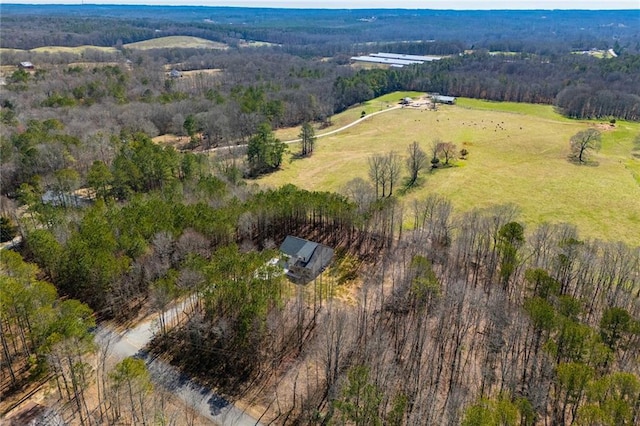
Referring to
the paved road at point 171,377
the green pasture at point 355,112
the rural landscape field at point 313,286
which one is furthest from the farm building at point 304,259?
the green pasture at point 355,112

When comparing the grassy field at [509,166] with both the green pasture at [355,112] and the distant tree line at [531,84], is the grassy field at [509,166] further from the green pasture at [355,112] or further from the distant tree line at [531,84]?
the distant tree line at [531,84]

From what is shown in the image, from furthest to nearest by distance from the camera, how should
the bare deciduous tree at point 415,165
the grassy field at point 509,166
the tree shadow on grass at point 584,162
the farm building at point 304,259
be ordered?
the tree shadow on grass at point 584,162 → the bare deciduous tree at point 415,165 → the grassy field at point 509,166 → the farm building at point 304,259

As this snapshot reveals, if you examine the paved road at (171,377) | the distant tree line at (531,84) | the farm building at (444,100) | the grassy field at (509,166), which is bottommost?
the paved road at (171,377)

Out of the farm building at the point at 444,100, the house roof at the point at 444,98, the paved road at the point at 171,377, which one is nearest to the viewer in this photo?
the paved road at the point at 171,377

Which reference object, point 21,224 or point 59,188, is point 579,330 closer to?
point 21,224

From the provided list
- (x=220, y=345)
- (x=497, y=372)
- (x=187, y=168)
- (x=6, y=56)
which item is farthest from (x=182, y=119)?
(x=6, y=56)

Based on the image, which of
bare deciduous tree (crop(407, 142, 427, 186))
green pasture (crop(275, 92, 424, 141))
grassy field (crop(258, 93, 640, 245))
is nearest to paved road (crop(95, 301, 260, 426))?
grassy field (crop(258, 93, 640, 245))

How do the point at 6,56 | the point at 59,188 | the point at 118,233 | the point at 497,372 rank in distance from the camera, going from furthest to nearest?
the point at 6,56
the point at 59,188
the point at 118,233
the point at 497,372

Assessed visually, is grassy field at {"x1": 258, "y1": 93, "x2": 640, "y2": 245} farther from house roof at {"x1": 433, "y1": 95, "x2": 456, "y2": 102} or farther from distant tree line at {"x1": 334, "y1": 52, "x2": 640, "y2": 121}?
house roof at {"x1": 433, "y1": 95, "x2": 456, "y2": 102}
